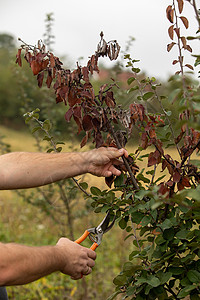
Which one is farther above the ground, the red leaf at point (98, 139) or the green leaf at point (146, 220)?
the red leaf at point (98, 139)

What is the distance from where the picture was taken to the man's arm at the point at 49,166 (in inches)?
65.4

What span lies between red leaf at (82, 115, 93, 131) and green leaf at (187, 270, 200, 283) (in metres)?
0.69

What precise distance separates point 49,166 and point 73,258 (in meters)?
0.45

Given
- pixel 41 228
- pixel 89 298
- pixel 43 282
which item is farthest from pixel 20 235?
pixel 89 298

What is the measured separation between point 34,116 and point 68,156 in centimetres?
24

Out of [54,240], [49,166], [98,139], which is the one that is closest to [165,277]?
[98,139]

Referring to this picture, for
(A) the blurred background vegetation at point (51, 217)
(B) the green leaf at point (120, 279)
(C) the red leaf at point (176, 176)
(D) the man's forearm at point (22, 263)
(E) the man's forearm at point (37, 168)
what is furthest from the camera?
(A) the blurred background vegetation at point (51, 217)

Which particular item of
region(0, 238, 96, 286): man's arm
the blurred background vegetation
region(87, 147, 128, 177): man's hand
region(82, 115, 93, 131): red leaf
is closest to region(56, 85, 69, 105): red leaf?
region(82, 115, 93, 131): red leaf

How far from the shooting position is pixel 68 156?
→ 1.80 meters

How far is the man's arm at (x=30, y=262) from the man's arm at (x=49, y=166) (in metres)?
0.35

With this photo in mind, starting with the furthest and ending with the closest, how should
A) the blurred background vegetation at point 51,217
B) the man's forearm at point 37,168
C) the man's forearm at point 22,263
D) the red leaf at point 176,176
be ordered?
the blurred background vegetation at point 51,217 < the man's forearm at point 37,168 < the red leaf at point 176,176 < the man's forearm at point 22,263

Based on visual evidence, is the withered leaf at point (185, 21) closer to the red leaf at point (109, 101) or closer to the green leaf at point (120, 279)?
the red leaf at point (109, 101)

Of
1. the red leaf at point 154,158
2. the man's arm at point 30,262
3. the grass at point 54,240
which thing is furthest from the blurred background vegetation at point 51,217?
the man's arm at point 30,262

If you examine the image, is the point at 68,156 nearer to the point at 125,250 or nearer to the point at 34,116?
the point at 34,116
